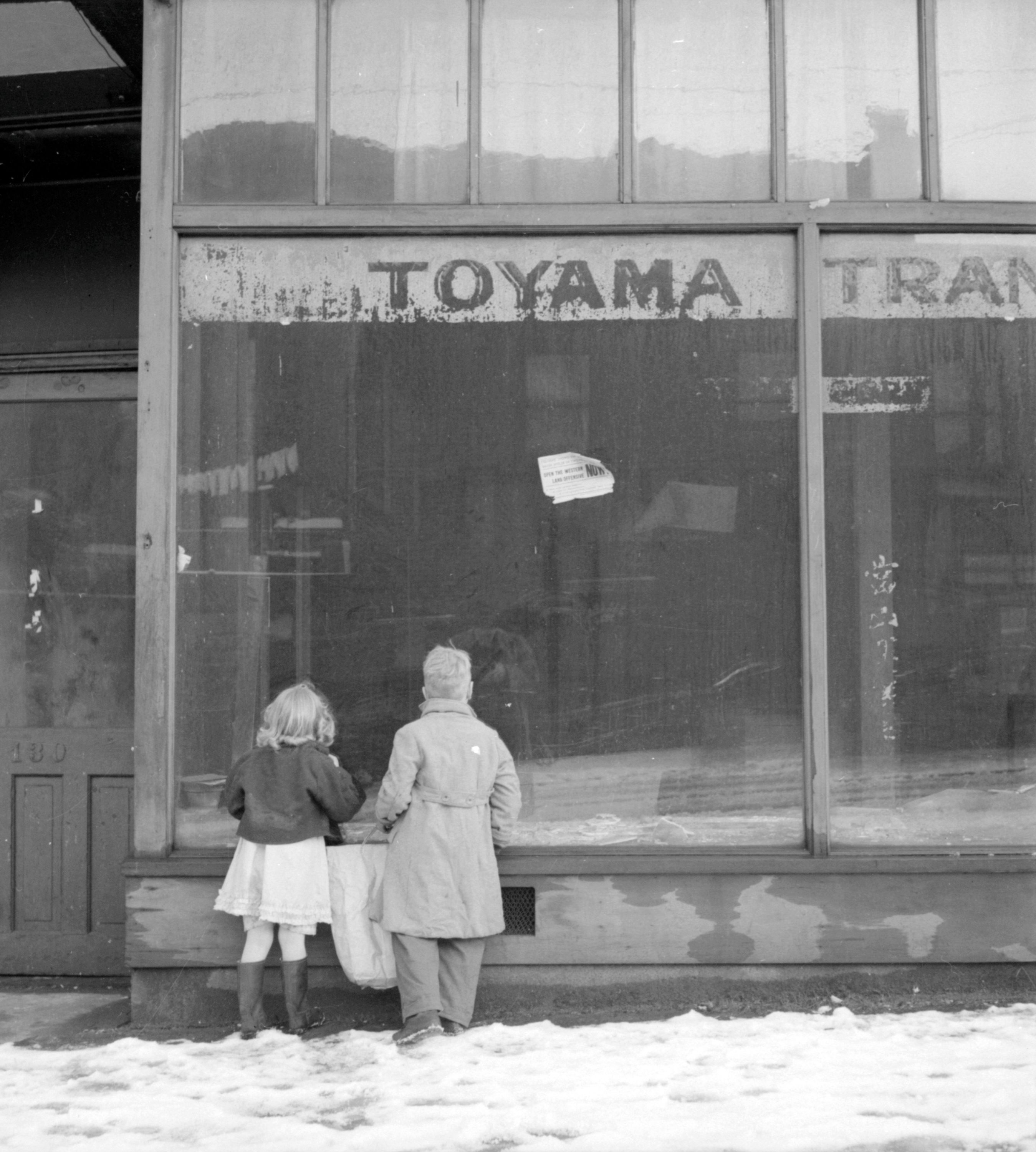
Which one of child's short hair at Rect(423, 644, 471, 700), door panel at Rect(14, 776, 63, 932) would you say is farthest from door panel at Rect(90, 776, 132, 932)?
child's short hair at Rect(423, 644, 471, 700)

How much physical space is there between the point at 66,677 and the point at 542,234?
10.3 feet

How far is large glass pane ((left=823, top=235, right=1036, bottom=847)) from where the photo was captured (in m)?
5.27

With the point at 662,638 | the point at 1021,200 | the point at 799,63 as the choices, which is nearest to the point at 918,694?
the point at 662,638

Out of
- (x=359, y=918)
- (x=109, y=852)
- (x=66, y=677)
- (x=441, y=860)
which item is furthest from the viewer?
(x=66, y=677)

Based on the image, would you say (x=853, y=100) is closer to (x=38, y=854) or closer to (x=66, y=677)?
(x=66, y=677)

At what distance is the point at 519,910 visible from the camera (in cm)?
516

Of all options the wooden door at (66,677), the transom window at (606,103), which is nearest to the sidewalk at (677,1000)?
the wooden door at (66,677)

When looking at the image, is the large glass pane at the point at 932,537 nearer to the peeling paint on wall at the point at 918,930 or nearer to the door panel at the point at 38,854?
the peeling paint on wall at the point at 918,930

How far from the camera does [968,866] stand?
5105mm

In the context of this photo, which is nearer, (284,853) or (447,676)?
(284,853)

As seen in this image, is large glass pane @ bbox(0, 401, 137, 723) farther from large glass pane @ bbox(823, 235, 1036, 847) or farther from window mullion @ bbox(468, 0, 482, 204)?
large glass pane @ bbox(823, 235, 1036, 847)

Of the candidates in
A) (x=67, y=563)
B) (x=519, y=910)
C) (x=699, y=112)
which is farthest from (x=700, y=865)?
(x=67, y=563)

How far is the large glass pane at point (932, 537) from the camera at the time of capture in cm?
527

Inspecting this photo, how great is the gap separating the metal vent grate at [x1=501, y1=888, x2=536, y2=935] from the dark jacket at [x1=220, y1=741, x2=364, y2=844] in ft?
2.49
